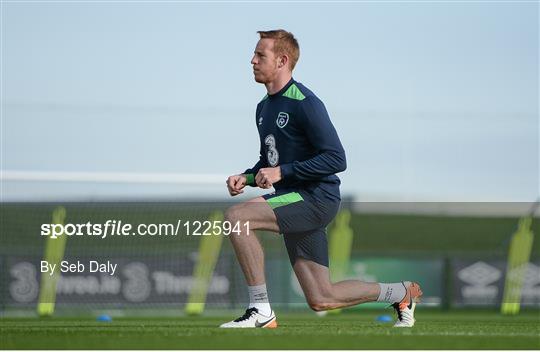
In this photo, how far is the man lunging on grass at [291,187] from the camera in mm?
7559

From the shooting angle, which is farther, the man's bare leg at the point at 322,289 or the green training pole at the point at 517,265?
the green training pole at the point at 517,265

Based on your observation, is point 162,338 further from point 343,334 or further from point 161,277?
point 161,277

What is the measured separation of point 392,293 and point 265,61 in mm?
1824

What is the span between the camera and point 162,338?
663cm

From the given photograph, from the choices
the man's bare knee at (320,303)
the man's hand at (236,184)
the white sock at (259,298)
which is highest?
the man's hand at (236,184)

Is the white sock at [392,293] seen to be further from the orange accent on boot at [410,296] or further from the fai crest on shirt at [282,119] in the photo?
the fai crest on shirt at [282,119]

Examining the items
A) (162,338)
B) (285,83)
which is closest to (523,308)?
(285,83)

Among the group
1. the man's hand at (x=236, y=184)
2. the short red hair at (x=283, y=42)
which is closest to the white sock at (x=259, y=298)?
the man's hand at (x=236, y=184)

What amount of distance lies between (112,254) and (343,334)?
9.65 metres

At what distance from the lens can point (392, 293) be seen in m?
8.11

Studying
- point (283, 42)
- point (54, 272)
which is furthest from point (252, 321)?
point (54, 272)

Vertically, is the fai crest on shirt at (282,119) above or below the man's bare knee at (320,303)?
above

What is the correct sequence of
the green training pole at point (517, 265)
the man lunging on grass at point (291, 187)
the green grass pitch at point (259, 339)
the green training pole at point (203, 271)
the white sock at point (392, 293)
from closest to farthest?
the green grass pitch at point (259, 339) → the man lunging on grass at point (291, 187) → the white sock at point (392, 293) → the green training pole at point (203, 271) → the green training pole at point (517, 265)

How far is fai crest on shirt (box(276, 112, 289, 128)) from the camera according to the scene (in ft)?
25.5
